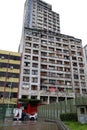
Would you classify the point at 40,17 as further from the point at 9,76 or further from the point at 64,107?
the point at 64,107

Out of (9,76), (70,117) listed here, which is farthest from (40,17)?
(70,117)

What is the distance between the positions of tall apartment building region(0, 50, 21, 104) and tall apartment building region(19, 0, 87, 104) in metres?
2.51

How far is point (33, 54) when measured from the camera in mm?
68188

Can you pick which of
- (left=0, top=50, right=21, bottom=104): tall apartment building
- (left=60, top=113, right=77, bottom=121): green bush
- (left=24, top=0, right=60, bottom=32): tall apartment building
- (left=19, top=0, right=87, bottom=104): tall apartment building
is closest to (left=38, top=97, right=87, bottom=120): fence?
(left=60, top=113, right=77, bottom=121): green bush

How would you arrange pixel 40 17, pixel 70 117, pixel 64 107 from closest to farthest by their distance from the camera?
pixel 70 117
pixel 64 107
pixel 40 17

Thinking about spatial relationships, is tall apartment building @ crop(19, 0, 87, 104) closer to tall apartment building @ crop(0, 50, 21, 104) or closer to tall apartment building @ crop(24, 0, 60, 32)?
tall apartment building @ crop(0, 50, 21, 104)

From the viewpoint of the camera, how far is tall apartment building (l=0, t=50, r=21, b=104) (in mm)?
54188

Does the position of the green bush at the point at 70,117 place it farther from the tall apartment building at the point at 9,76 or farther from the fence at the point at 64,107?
the tall apartment building at the point at 9,76

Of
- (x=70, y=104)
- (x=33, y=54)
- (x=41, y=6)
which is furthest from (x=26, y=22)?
(x=70, y=104)

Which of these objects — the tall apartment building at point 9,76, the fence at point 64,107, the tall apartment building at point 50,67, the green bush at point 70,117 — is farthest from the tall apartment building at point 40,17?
the green bush at point 70,117

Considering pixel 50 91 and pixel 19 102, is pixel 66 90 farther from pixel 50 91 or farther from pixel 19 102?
pixel 19 102

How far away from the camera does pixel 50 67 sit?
6925 centimetres

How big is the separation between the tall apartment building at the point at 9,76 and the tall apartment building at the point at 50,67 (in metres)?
2.51

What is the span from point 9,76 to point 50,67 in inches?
795
